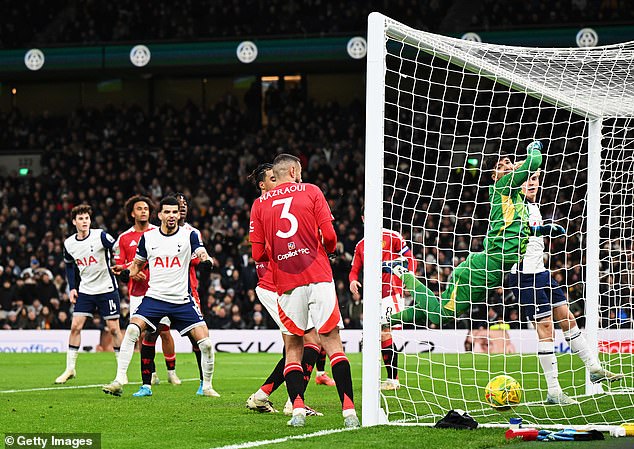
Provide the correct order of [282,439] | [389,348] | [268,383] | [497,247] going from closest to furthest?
[282,439]
[268,383]
[497,247]
[389,348]

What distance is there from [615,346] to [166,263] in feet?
23.5

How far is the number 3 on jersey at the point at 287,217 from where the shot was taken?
308 inches

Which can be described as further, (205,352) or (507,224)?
(205,352)

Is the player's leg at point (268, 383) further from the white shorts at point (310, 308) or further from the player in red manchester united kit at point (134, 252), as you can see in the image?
the player in red manchester united kit at point (134, 252)

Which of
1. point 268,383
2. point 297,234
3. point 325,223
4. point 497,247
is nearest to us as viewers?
point 325,223

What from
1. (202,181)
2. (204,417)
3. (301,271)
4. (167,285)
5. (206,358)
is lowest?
(204,417)

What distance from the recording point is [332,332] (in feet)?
25.6

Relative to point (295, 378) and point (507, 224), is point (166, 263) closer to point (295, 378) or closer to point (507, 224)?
point (295, 378)

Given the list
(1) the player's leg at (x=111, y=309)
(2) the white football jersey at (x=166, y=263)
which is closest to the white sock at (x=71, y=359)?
(1) the player's leg at (x=111, y=309)

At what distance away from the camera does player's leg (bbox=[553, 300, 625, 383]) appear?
33.5 ft

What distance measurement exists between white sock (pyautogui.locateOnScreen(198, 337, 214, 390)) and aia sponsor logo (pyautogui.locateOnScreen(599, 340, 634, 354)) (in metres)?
4.78

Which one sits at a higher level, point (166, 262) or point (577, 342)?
point (166, 262)

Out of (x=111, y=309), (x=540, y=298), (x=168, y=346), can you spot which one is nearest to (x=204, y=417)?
(x=540, y=298)

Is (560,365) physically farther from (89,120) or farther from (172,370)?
(89,120)
